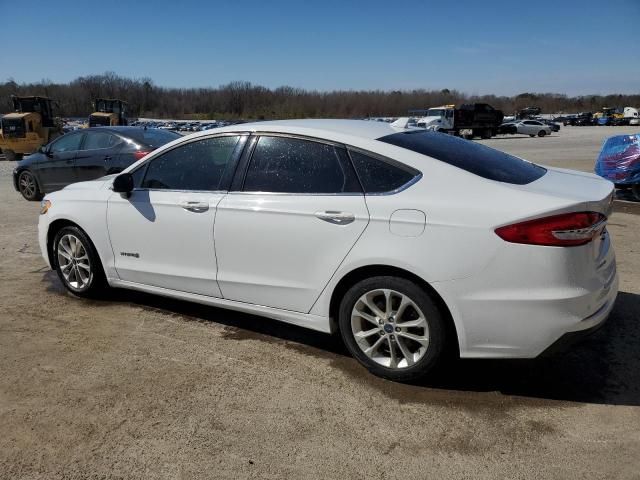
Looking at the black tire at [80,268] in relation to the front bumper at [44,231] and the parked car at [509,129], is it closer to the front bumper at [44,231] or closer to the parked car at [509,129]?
the front bumper at [44,231]

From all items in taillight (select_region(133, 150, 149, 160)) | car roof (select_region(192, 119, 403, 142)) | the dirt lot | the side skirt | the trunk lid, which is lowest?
the dirt lot

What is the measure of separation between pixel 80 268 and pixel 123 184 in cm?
109

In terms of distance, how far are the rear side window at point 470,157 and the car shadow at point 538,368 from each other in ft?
3.59

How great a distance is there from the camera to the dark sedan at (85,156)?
9086mm

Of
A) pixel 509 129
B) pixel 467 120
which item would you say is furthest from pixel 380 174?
pixel 509 129

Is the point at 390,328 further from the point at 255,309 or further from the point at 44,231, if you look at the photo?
the point at 44,231

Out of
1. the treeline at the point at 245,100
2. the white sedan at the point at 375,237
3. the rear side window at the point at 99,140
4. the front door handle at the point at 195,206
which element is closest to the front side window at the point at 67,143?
the rear side window at the point at 99,140

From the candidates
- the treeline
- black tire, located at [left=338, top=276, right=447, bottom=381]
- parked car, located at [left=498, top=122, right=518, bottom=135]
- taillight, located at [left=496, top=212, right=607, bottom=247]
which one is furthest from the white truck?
the treeline

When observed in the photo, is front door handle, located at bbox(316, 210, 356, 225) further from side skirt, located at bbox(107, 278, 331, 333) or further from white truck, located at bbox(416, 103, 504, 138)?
white truck, located at bbox(416, 103, 504, 138)

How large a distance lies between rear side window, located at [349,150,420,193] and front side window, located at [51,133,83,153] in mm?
8087

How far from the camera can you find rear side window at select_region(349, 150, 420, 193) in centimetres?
324

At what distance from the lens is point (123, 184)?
434cm

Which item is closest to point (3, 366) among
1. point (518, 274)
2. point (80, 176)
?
point (518, 274)

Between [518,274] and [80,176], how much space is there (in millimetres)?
9001
